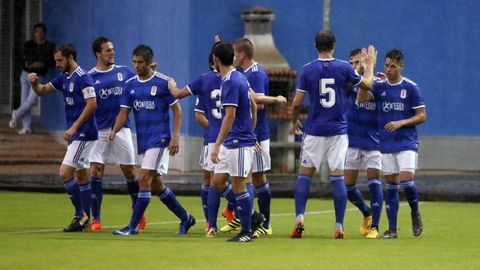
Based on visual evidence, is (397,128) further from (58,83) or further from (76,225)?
(58,83)

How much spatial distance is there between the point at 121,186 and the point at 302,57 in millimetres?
6962

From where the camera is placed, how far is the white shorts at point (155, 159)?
60.6 ft

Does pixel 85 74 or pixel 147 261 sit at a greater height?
pixel 85 74

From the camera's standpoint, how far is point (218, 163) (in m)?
17.5

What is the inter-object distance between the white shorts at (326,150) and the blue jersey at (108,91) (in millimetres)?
2980

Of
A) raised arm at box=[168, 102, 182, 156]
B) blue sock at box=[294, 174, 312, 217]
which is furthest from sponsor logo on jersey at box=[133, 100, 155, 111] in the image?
blue sock at box=[294, 174, 312, 217]

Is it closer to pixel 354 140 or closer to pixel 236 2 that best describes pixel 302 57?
pixel 236 2

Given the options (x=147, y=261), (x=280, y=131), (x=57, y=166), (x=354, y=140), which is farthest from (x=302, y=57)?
(x=147, y=261)

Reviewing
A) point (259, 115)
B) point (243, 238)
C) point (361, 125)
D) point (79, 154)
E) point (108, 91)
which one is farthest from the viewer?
point (108, 91)

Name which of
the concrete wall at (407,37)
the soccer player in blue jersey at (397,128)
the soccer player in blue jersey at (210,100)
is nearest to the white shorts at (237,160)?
the soccer player in blue jersey at (210,100)

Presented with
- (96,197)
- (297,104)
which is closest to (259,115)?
(297,104)

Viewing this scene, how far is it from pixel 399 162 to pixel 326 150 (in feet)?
3.35

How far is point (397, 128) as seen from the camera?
1844 centimetres

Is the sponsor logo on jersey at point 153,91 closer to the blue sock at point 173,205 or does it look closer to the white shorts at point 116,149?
the blue sock at point 173,205
